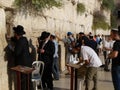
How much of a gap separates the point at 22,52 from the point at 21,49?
0.44 feet

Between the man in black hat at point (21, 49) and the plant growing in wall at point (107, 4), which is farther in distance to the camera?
the plant growing in wall at point (107, 4)

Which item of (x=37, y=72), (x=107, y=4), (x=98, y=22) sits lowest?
(x=37, y=72)

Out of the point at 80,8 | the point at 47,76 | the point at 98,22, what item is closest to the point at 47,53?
the point at 47,76

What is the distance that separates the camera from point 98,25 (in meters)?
25.6

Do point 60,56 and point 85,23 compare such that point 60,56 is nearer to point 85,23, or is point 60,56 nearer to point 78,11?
point 78,11

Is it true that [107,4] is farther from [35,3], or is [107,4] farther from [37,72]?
[37,72]

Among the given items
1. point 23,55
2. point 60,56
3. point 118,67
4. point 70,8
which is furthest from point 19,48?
point 70,8

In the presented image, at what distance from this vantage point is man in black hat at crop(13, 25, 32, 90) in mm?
7816

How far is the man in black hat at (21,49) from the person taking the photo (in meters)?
7.82

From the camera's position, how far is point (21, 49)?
7.86 metres

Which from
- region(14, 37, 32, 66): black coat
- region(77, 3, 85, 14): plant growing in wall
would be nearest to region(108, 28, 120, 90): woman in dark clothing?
region(14, 37, 32, 66): black coat

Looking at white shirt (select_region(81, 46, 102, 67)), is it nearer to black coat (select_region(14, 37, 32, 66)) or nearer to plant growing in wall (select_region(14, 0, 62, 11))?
black coat (select_region(14, 37, 32, 66))

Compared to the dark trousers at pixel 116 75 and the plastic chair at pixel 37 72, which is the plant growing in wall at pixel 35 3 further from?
the dark trousers at pixel 116 75

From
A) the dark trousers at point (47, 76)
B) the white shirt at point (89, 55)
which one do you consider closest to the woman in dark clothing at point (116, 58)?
the white shirt at point (89, 55)
